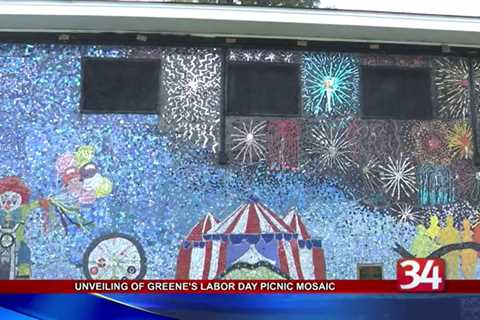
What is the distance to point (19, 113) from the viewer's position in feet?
18.2

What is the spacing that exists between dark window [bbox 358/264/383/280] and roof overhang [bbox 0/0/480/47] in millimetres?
2132

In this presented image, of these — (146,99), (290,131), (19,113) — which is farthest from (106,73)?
(290,131)

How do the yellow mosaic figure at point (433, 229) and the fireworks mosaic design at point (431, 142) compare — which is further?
the fireworks mosaic design at point (431, 142)

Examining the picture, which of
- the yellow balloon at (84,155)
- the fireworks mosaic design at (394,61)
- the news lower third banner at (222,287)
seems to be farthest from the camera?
Answer: the fireworks mosaic design at (394,61)

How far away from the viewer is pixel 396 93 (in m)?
5.98

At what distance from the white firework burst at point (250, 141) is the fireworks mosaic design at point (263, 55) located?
616 millimetres

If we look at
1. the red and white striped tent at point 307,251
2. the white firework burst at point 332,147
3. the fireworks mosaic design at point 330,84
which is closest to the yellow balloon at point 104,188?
the red and white striped tent at point 307,251

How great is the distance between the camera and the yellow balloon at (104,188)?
546cm

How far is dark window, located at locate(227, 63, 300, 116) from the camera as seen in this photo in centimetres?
579

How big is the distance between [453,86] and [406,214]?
1.36 meters

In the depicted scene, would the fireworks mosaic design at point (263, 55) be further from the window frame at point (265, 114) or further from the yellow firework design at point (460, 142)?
the yellow firework design at point (460, 142)

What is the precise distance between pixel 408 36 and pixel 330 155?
4.50 ft

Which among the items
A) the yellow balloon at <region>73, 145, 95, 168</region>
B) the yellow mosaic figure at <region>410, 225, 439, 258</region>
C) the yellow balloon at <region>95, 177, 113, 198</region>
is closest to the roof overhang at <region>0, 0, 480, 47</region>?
the yellow balloon at <region>73, 145, 95, 168</region>

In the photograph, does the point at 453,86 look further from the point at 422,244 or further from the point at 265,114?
the point at 265,114
